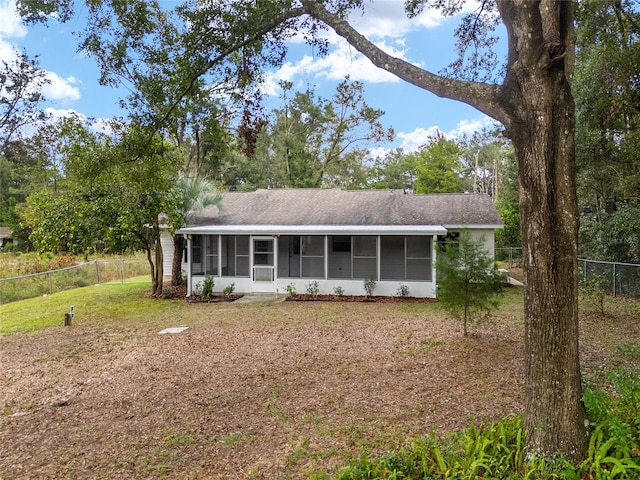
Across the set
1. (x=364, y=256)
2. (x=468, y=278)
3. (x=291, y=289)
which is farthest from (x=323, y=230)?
(x=468, y=278)

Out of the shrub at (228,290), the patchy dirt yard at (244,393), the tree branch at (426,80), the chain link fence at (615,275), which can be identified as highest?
the tree branch at (426,80)

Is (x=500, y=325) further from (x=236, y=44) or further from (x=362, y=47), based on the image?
Answer: (x=236, y=44)

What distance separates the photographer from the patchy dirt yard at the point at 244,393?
393 centimetres

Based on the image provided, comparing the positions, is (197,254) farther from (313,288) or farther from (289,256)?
(313,288)

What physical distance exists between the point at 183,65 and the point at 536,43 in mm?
4775

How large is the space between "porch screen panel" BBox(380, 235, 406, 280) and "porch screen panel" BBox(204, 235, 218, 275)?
631 centimetres

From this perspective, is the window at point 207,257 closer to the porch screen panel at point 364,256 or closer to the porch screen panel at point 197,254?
the porch screen panel at point 197,254

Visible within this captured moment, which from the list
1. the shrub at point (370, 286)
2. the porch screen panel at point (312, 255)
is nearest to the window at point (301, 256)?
the porch screen panel at point (312, 255)

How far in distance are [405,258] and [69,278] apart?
13.8m

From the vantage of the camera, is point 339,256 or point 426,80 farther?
point 339,256

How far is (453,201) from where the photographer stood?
16781 mm

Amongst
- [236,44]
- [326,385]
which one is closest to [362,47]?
[236,44]

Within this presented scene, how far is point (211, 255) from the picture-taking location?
598 inches

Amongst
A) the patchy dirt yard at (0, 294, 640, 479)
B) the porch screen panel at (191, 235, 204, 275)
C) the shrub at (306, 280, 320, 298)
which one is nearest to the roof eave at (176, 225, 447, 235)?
the porch screen panel at (191, 235, 204, 275)
